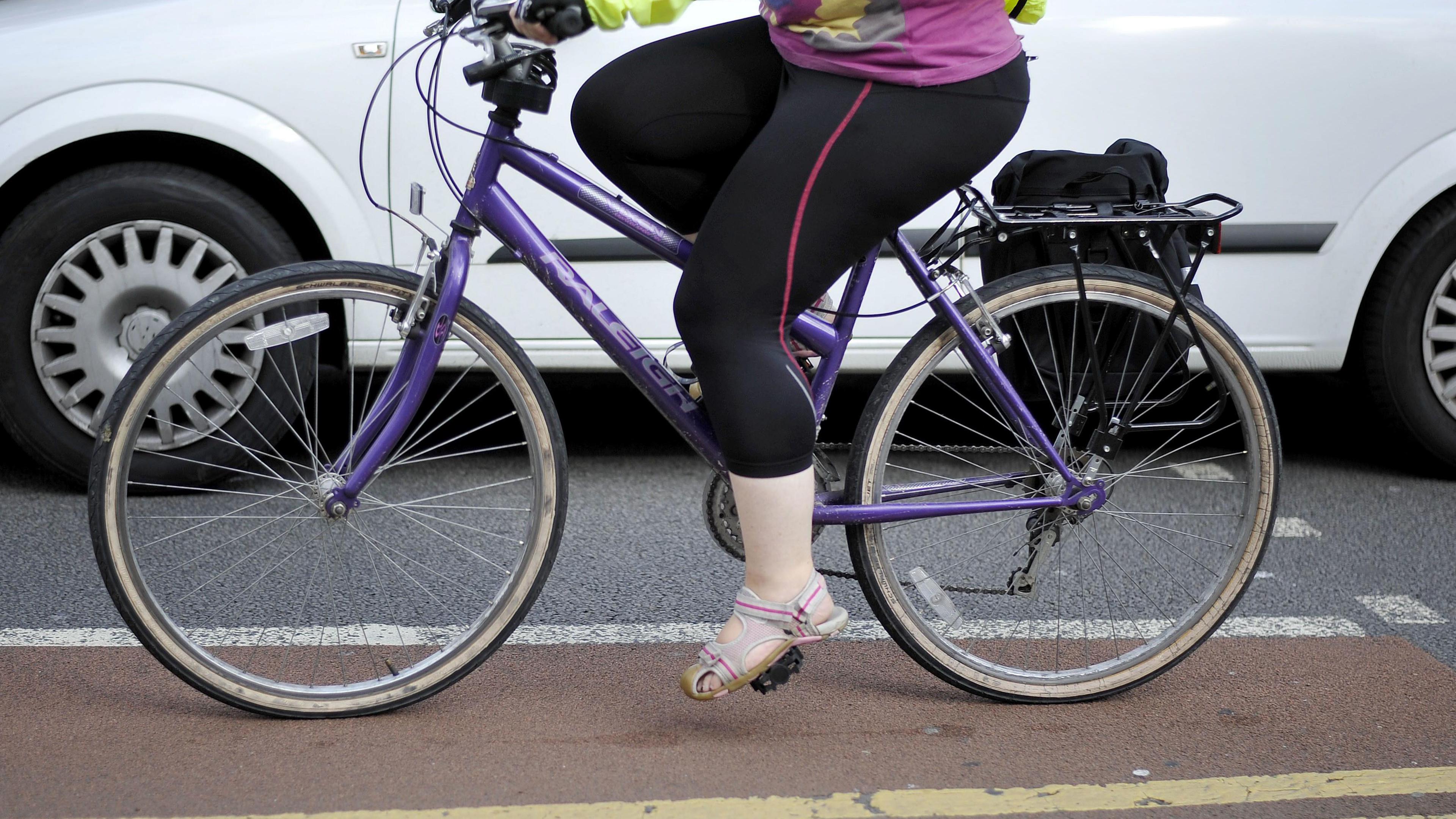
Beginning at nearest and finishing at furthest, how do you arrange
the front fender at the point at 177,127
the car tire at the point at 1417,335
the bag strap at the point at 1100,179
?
the bag strap at the point at 1100,179, the front fender at the point at 177,127, the car tire at the point at 1417,335

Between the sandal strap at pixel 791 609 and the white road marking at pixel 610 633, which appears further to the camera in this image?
the white road marking at pixel 610 633

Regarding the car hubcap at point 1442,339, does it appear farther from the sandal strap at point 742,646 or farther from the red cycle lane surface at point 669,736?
the sandal strap at point 742,646

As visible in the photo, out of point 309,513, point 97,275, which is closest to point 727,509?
point 309,513

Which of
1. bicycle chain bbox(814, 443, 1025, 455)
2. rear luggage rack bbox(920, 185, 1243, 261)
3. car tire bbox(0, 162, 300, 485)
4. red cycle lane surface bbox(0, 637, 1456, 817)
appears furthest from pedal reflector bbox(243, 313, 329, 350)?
car tire bbox(0, 162, 300, 485)

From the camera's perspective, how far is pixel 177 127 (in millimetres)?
3670

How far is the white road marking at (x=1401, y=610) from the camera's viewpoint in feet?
10.3

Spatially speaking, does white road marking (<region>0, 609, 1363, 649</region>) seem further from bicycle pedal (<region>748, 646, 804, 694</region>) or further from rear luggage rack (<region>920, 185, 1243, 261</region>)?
rear luggage rack (<region>920, 185, 1243, 261</region>)

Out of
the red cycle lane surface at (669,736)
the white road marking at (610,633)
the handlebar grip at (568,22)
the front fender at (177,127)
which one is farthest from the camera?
the front fender at (177,127)

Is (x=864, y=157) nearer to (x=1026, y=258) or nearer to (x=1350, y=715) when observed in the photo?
(x=1026, y=258)

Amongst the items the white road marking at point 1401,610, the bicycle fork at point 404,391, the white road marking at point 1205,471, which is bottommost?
the white road marking at point 1205,471

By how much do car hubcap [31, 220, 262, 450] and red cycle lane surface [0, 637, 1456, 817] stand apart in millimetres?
1016

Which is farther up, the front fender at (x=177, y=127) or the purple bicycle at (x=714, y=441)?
the front fender at (x=177, y=127)

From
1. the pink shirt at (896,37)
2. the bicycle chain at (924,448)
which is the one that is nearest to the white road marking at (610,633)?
the bicycle chain at (924,448)

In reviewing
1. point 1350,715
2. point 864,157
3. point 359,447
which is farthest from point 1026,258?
point 359,447
